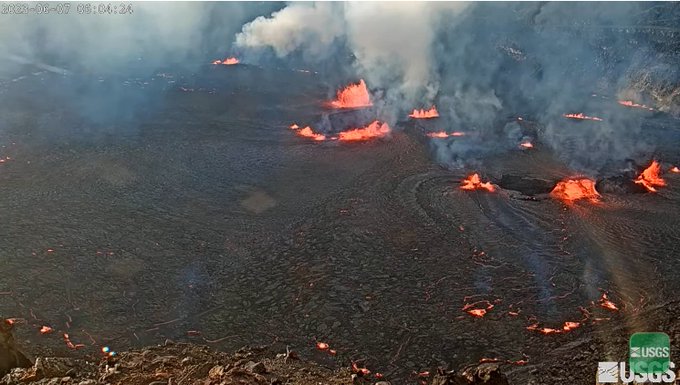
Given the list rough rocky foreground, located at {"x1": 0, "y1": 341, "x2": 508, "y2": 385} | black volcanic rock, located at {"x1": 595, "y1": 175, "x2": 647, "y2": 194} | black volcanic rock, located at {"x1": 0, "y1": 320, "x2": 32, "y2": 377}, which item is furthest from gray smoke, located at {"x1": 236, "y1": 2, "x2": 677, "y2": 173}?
black volcanic rock, located at {"x1": 0, "y1": 320, "x2": 32, "y2": 377}

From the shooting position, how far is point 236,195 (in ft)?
56.1

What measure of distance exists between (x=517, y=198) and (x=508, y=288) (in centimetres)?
560

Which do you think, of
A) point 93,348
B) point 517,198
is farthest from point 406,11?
point 93,348

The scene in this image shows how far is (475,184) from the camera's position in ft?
58.4

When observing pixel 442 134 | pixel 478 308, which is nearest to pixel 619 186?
pixel 442 134

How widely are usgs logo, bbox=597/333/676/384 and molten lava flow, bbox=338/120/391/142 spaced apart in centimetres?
1481

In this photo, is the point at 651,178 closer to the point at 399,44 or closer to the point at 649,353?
the point at 649,353

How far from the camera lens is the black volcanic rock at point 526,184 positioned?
1770 centimetres

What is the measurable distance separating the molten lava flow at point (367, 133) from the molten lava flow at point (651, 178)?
10.6 meters

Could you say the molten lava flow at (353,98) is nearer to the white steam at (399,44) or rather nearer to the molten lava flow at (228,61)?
the white steam at (399,44)

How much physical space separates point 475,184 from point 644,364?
9.30 meters

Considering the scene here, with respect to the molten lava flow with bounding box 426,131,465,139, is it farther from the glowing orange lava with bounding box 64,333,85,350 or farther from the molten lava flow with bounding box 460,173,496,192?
the glowing orange lava with bounding box 64,333,85,350

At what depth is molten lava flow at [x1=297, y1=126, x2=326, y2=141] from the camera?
23281 mm
